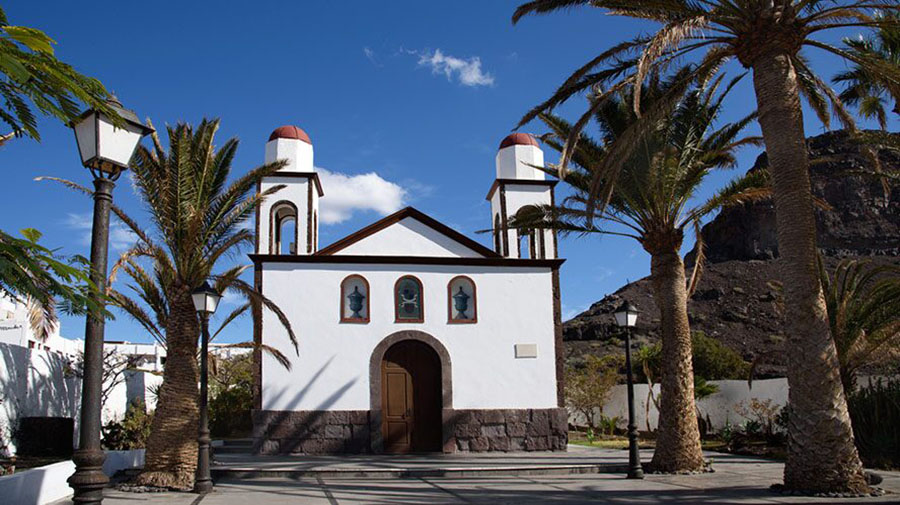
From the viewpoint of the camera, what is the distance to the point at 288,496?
36.9ft

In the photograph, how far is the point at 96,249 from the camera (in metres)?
5.57

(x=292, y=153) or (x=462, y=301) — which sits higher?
(x=292, y=153)

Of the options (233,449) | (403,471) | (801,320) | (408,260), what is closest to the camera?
(801,320)

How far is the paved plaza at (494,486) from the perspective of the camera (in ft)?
34.3

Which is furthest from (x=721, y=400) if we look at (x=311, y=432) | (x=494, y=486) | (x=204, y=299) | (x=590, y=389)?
(x=204, y=299)

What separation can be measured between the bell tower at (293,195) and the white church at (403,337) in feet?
0.13

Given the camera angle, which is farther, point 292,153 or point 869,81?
point 292,153

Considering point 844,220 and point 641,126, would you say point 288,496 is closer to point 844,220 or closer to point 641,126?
point 641,126

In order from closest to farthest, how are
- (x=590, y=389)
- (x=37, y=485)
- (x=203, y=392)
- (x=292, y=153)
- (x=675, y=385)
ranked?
1. (x=37, y=485)
2. (x=203, y=392)
3. (x=675, y=385)
4. (x=292, y=153)
5. (x=590, y=389)

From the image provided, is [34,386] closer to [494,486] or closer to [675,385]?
[494,486]

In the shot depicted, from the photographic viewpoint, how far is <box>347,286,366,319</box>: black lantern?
751 inches

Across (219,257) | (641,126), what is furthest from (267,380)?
(641,126)

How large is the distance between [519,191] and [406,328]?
520 centimetres

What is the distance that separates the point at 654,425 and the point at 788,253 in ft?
56.1
